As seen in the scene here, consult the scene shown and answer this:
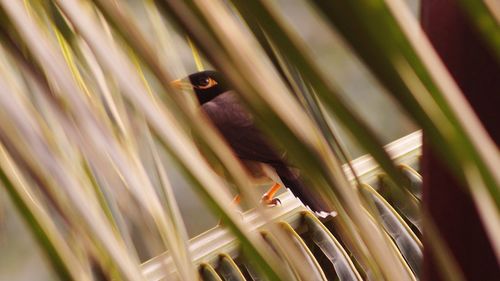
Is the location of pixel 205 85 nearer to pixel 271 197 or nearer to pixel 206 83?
pixel 206 83

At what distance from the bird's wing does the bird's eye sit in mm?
123

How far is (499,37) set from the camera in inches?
5.8

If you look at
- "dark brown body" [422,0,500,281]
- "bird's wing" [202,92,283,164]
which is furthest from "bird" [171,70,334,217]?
"dark brown body" [422,0,500,281]

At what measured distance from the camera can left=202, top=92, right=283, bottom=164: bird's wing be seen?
4.33ft

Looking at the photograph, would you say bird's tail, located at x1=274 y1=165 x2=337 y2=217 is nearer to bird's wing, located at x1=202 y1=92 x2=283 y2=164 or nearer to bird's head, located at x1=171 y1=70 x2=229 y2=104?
bird's wing, located at x1=202 y1=92 x2=283 y2=164

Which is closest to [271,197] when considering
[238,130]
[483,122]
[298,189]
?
[238,130]

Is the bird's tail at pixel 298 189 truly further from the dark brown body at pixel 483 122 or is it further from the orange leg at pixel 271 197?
the dark brown body at pixel 483 122

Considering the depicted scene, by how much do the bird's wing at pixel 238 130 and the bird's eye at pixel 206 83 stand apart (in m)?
0.12

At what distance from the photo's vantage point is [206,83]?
173 cm

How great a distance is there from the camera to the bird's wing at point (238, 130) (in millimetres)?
1321

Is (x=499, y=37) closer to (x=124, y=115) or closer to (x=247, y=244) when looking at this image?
(x=247, y=244)

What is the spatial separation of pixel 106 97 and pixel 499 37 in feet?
0.79

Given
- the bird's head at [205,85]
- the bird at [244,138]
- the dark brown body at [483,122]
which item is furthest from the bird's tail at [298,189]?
the dark brown body at [483,122]

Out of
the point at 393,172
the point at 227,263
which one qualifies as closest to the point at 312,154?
the point at 393,172
